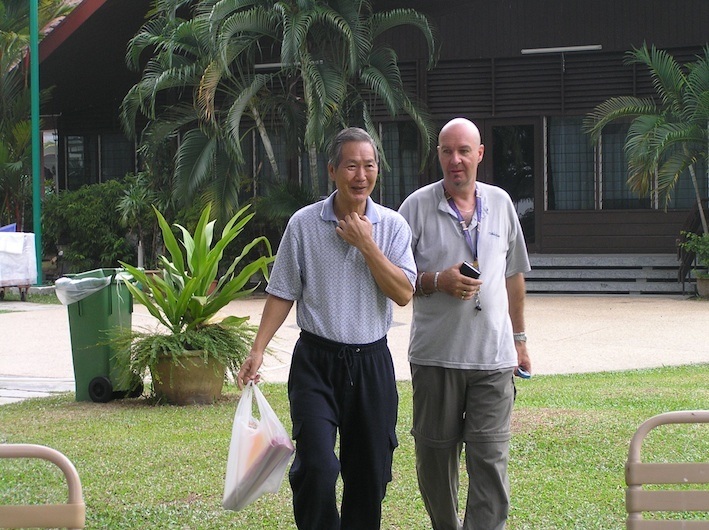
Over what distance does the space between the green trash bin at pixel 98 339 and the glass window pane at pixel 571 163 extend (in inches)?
501

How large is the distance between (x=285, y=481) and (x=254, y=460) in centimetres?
179

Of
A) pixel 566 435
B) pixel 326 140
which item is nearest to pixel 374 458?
pixel 566 435

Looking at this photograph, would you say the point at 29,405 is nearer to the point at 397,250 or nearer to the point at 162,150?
the point at 397,250

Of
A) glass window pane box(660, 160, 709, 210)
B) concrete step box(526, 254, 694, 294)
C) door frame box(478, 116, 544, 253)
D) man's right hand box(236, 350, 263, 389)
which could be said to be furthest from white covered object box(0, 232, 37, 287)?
man's right hand box(236, 350, 263, 389)

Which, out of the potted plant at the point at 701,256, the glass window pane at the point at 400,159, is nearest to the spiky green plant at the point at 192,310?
the potted plant at the point at 701,256

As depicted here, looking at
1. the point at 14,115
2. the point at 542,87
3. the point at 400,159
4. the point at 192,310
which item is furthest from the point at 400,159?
the point at 192,310

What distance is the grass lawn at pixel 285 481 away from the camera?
5.11m

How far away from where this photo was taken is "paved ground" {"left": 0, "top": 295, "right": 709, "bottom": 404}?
10094mm

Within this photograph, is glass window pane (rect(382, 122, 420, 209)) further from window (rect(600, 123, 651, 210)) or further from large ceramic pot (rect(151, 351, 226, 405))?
large ceramic pot (rect(151, 351, 226, 405))

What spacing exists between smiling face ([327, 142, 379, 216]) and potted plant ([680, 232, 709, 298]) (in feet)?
41.7

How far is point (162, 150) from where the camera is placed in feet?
62.1

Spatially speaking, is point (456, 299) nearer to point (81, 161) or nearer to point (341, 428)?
point (341, 428)

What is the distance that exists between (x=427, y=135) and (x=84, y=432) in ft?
35.6

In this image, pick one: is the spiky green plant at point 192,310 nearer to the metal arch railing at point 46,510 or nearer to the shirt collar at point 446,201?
the shirt collar at point 446,201
